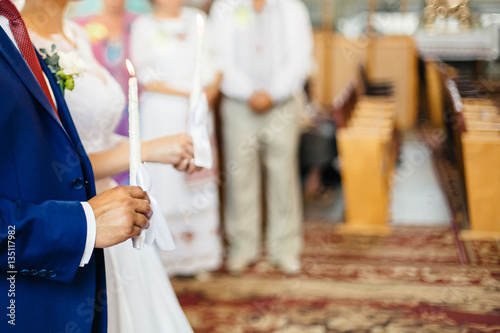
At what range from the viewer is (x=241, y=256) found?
3.80m

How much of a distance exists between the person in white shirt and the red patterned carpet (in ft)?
0.79

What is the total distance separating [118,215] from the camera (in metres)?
1.09

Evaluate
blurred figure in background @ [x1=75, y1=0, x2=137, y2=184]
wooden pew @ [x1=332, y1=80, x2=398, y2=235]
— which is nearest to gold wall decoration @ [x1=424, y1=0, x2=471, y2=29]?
blurred figure in background @ [x1=75, y1=0, x2=137, y2=184]

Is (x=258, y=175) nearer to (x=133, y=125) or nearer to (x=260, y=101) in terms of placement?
(x=260, y=101)

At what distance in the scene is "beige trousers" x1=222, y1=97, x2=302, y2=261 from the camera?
145 inches

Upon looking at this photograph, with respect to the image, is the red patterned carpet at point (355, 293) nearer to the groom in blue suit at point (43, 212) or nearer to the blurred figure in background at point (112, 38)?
the blurred figure in background at point (112, 38)

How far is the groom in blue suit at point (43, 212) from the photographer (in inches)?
42.0

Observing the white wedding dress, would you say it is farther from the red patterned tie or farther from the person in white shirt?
the person in white shirt

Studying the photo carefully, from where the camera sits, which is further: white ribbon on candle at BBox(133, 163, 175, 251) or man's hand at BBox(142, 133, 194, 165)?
man's hand at BBox(142, 133, 194, 165)

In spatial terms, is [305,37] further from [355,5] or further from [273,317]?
[355,5]

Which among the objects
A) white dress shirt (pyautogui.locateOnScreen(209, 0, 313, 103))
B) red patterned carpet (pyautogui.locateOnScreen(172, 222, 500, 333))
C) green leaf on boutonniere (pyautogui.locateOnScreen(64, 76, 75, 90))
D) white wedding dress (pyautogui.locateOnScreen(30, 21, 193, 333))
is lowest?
red patterned carpet (pyautogui.locateOnScreen(172, 222, 500, 333))

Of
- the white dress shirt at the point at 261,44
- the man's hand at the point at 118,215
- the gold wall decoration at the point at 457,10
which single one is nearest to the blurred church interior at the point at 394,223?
the gold wall decoration at the point at 457,10

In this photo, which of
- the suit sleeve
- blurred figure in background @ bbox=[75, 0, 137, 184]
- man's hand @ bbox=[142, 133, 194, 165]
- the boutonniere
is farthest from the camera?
blurred figure in background @ bbox=[75, 0, 137, 184]

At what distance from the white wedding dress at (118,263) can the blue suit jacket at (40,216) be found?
160mm
